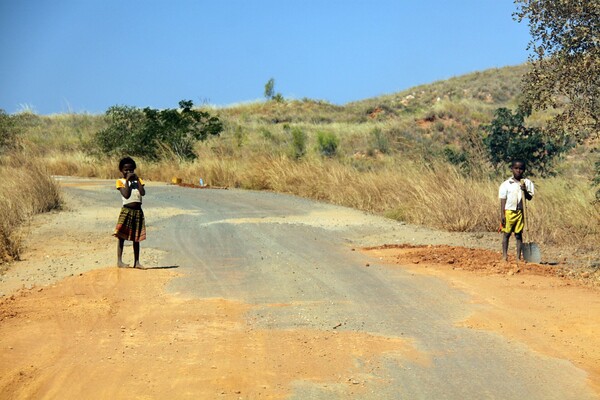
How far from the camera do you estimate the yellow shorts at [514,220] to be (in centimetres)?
1259

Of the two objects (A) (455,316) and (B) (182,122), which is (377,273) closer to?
(A) (455,316)

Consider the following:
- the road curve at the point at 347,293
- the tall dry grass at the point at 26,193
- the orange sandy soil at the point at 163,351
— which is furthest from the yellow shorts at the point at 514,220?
the tall dry grass at the point at 26,193

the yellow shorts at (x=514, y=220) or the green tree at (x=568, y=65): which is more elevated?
the green tree at (x=568, y=65)

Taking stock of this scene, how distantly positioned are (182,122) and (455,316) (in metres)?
26.5

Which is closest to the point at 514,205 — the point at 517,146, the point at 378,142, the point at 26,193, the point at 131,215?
the point at 131,215

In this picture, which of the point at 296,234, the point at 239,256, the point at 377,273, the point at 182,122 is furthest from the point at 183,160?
the point at 377,273

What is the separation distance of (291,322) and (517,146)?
58.0 feet

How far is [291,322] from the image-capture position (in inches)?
336

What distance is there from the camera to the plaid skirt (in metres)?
12.2

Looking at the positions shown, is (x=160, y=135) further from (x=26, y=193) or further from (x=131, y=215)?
(x=131, y=215)

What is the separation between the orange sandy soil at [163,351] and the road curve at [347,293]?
294 mm

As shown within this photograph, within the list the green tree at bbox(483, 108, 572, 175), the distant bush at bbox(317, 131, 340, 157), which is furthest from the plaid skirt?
the distant bush at bbox(317, 131, 340, 157)

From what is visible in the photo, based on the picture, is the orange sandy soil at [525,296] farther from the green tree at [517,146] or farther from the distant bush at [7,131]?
the distant bush at [7,131]

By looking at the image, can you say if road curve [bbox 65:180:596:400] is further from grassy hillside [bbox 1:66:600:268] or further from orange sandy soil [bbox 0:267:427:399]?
grassy hillside [bbox 1:66:600:268]
